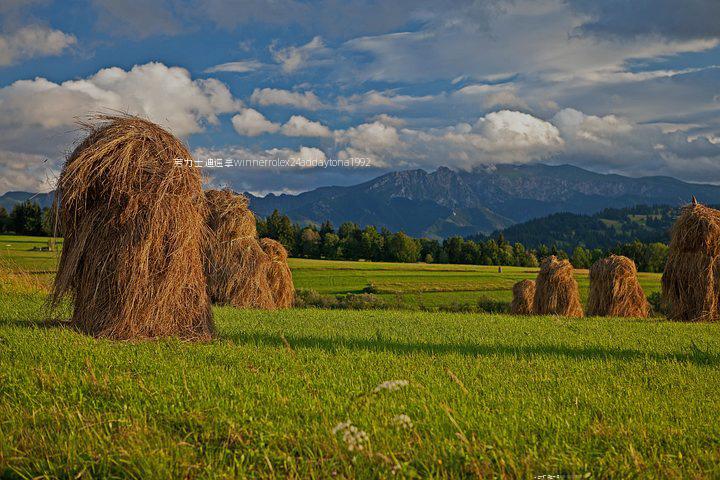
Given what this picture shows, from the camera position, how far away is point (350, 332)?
1191 centimetres

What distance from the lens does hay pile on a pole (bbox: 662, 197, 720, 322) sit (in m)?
19.4

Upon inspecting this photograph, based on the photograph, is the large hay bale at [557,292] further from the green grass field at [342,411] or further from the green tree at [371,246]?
the green tree at [371,246]

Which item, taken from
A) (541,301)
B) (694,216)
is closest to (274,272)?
(541,301)

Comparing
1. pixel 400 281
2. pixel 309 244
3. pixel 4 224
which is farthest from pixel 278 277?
pixel 309 244

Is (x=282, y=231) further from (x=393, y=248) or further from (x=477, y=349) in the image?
(x=477, y=349)

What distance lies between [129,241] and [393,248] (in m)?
95.7

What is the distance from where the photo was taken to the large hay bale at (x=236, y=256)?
24000 mm

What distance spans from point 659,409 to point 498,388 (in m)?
1.55

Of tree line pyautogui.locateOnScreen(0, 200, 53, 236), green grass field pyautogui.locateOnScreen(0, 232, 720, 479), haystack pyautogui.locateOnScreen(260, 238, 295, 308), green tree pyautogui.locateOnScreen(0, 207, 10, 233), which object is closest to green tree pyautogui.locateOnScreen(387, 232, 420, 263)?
tree line pyautogui.locateOnScreen(0, 200, 53, 236)

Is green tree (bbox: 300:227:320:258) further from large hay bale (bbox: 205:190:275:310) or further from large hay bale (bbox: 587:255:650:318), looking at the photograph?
large hay bale (bbox: 587:255:650:318)

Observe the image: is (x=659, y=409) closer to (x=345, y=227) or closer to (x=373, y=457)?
(x=373, y=457)

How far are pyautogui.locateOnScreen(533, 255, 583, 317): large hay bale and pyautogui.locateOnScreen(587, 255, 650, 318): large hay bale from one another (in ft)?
4.96

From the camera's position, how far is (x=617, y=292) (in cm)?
2608

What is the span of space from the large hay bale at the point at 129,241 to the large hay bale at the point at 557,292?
22.2 metres
